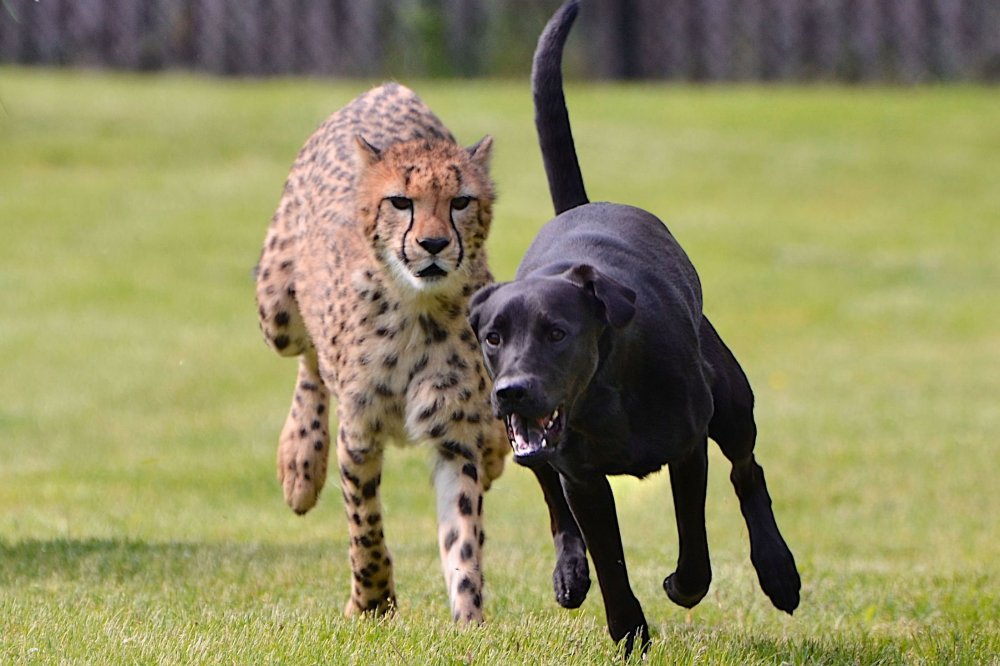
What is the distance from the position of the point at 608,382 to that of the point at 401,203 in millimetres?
1348

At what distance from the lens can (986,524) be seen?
9.38 meters

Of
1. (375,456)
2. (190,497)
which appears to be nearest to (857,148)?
(190,497)

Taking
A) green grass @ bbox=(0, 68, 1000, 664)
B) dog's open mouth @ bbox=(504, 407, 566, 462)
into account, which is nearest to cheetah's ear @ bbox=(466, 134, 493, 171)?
green grass @ bbox=(0, 68, 1000, 664)

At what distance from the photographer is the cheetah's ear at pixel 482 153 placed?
582 centimetres

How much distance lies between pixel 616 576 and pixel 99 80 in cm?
1957

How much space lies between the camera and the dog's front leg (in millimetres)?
4711

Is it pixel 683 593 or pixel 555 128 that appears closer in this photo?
pixel 683 593

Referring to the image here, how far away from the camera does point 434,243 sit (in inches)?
213

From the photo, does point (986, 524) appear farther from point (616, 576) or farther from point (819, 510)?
point (616, 576)

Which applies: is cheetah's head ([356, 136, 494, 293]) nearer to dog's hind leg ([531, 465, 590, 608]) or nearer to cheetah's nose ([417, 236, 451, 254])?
cheetah's nose ([417, 236, 451, 254])

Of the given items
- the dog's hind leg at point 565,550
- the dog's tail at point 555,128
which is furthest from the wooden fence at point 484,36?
the dog's hind leg at point 565,550

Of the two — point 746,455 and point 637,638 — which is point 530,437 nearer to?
point 637,638

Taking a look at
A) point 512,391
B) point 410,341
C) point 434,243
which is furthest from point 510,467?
point 512,391

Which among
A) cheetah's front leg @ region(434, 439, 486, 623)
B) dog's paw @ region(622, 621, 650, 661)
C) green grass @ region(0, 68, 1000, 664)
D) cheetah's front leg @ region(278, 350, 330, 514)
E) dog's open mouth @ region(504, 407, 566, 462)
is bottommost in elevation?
green grass @ region(0, 68, 1000, 664)
